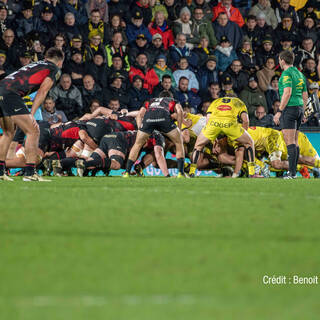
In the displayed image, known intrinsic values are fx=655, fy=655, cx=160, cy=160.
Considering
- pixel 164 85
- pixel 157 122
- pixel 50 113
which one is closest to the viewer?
pixel 157 122

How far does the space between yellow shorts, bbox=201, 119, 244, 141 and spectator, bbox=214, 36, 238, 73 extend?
4438 millimetres

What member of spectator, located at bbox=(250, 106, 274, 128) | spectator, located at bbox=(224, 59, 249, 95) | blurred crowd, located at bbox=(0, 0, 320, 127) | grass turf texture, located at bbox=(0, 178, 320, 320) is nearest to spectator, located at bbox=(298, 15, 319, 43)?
blurred crowd, located at bbox=(0, 0, 320, 127)

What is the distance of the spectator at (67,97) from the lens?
14.5 m

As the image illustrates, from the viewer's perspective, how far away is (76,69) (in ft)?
48.8

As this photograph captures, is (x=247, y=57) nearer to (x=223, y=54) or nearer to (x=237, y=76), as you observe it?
(x=223, y=54)

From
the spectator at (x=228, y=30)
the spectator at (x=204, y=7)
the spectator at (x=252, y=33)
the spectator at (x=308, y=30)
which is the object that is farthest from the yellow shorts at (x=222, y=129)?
the spectator at (x=308, y=30)

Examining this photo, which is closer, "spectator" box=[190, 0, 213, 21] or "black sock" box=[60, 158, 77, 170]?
"black sock" box=[60, 158, 77, 170]

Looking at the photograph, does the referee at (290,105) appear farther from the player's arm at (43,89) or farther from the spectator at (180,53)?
the spectator at (180,53)

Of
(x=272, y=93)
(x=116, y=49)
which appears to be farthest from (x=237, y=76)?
(x=116, y=49)

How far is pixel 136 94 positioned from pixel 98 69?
1076 mm

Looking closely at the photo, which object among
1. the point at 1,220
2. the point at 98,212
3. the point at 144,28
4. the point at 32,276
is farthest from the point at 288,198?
the point at 144,28

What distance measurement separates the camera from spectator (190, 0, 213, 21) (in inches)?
685

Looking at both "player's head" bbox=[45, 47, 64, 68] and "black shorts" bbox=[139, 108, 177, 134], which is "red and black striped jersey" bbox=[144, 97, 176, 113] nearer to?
"black shorts" bbox=[139, 108, 177, 134]

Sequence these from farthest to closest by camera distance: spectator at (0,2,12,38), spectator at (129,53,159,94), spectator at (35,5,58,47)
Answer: spectator at (129,53,159,94)
spectator at (35,5,58,47)
spectator at (0,2,12,38)
